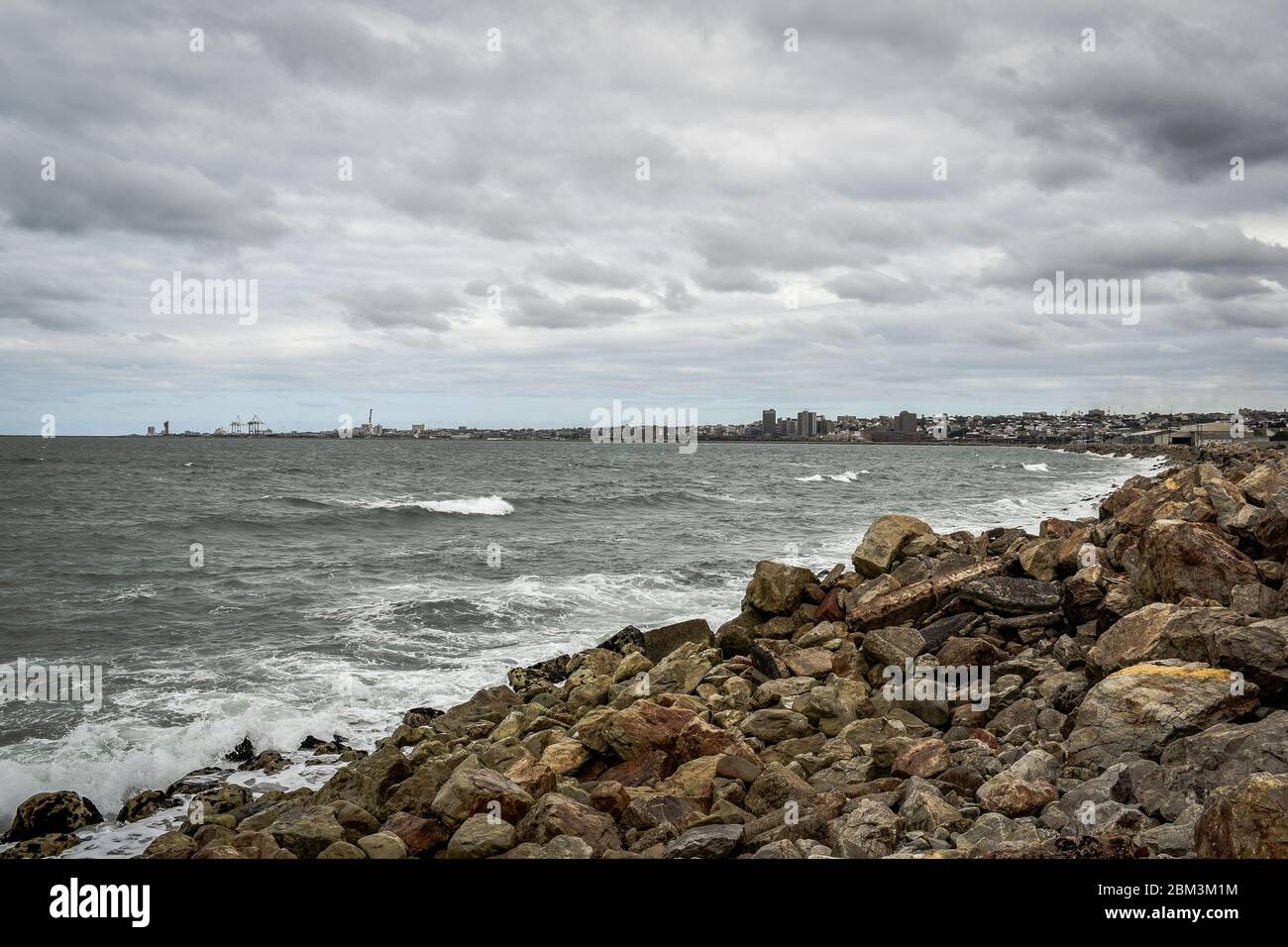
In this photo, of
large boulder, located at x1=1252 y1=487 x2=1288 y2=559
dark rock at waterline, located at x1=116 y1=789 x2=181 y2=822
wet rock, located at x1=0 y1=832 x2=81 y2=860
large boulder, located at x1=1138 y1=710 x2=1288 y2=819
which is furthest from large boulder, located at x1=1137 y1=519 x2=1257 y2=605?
A: wet rock, located at x1=0 y1=832 x2=81 y2=860

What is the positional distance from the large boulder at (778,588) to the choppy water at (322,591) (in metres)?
2.73

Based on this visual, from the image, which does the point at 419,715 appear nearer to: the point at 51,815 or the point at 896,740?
the point at 51,815

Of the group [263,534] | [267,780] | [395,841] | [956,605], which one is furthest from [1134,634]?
[263,534]

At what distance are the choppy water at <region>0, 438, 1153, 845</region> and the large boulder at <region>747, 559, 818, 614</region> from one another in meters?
2.73

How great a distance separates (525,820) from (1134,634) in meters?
6.76

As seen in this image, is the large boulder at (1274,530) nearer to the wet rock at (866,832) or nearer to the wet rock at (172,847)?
the wet rock at (866,832)

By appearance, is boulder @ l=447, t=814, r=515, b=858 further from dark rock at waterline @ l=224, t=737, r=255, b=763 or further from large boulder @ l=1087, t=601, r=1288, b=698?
large boulder @ l=1087, t=601, r=1288, b=698

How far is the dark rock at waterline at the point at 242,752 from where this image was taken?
36.1 ft

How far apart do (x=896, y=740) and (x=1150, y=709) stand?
2.20 meters

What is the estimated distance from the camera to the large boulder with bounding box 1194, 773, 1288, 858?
4.64m

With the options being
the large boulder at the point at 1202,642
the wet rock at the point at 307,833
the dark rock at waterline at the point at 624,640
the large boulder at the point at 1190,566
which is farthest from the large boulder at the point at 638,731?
the large boulder at the point at 1190,566

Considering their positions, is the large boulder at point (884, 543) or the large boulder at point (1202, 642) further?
the large boulder at point (884, 543)
